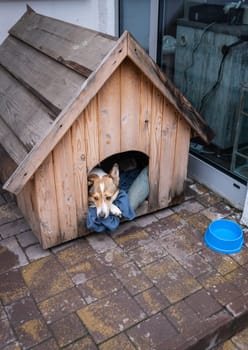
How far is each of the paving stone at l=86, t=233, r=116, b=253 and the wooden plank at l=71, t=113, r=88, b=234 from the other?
106mm

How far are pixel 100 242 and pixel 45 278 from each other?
0.53 meters

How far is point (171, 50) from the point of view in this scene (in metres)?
4.04

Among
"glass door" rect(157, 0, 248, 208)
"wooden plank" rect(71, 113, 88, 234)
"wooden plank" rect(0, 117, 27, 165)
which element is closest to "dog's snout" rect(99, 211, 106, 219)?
"wooden plank" rect(71, 113, 88, 234)

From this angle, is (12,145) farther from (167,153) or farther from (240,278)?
(240,278)

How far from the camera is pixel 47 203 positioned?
2648 millimetres

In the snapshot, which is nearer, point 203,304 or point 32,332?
point 32,332

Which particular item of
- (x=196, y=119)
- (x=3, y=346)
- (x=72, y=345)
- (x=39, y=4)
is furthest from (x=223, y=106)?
(x=3, y=346)

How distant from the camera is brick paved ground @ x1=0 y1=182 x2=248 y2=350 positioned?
86.7 inches

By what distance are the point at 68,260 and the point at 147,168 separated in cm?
98

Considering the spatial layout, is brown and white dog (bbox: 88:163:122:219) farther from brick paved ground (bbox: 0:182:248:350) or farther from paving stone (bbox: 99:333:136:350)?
paving stone (bbox: 99:333:136:350)

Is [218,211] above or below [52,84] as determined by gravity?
below

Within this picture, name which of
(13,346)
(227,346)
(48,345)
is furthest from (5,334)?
(227,346)

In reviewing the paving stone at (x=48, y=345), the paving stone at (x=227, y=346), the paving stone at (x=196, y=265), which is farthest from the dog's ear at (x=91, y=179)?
the paving stone at (x=227, y=346)

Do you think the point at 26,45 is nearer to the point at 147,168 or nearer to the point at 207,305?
the point at 147,168
